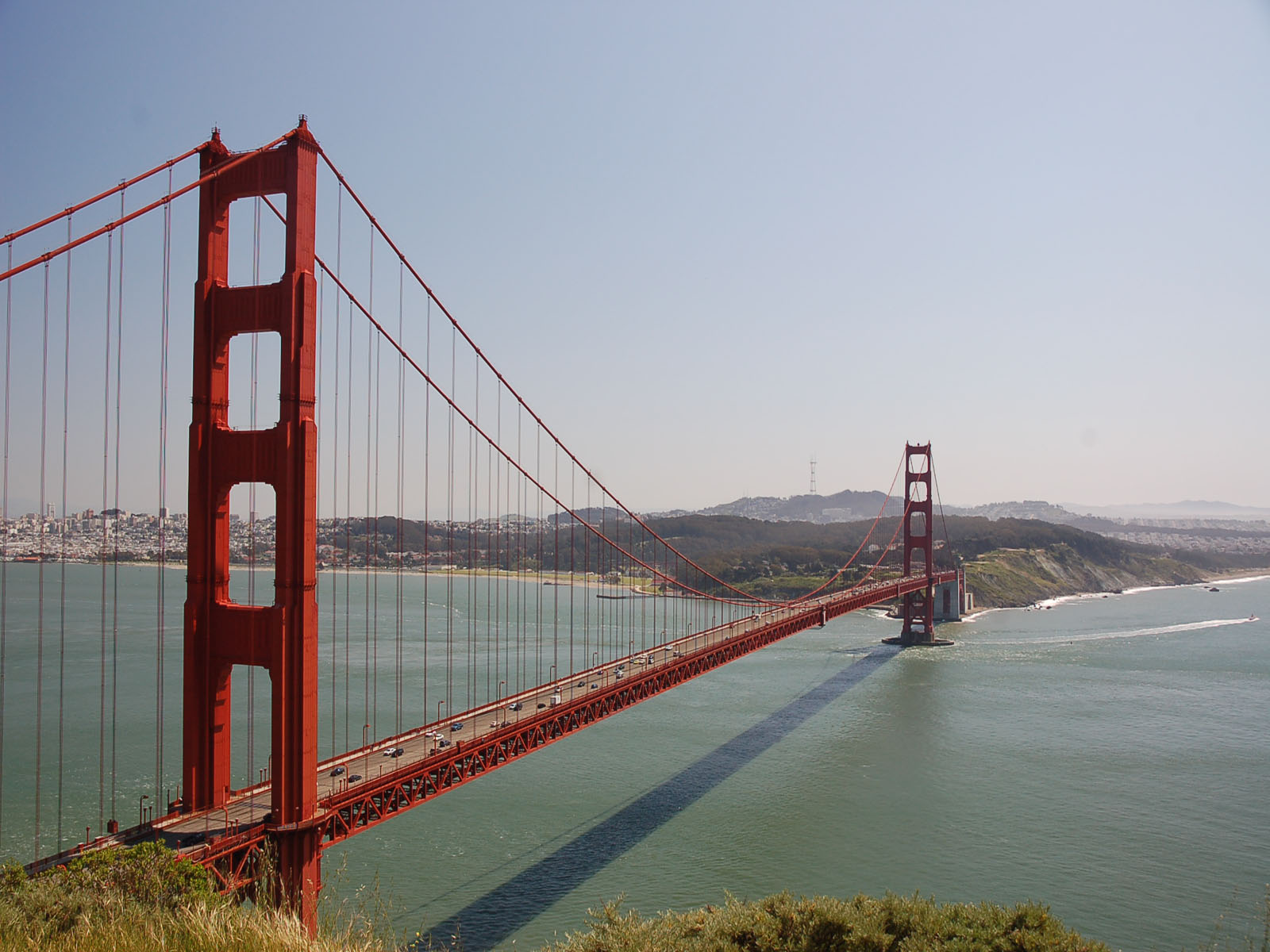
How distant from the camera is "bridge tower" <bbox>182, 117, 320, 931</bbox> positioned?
9.13 m

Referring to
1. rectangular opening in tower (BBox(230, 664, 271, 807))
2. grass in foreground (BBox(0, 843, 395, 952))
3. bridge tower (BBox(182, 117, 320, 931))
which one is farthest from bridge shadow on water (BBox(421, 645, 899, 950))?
rectangular opening in tower (BBox(230, 664, 271, 807))

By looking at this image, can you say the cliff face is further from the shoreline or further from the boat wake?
the boat wake

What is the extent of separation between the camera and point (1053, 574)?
69.4 meters

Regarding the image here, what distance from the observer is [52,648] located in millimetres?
33375

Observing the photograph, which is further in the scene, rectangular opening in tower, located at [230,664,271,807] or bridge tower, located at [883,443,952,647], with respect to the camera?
bridge tower, located at [883,443,952,647]

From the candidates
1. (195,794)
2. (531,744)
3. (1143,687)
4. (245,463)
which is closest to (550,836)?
(531,744)

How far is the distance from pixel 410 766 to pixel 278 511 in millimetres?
3743

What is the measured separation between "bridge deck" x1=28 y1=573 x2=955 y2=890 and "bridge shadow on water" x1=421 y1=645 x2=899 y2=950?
Answer: 1764 millimetres

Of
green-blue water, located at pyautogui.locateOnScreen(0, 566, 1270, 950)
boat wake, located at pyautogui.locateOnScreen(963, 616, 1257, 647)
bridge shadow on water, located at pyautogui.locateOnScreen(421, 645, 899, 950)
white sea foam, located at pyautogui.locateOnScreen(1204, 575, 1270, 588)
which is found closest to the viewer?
bridge shadow on water, located at pyautogui.locateOnScreen(421, 645, 899, 950)

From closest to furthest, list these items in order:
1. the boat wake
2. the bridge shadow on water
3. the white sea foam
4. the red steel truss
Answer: the red steel truss < the bridge shadow on water < the boat wake < the white sea foam

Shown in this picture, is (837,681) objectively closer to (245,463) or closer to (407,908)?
(407,908)

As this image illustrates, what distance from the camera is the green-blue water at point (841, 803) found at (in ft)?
43.8

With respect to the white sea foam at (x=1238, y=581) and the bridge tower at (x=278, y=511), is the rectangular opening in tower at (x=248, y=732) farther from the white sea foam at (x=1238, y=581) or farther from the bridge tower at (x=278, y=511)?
the white sea foam at (x=1238, y=581)

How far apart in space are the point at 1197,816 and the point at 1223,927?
5356 mm
